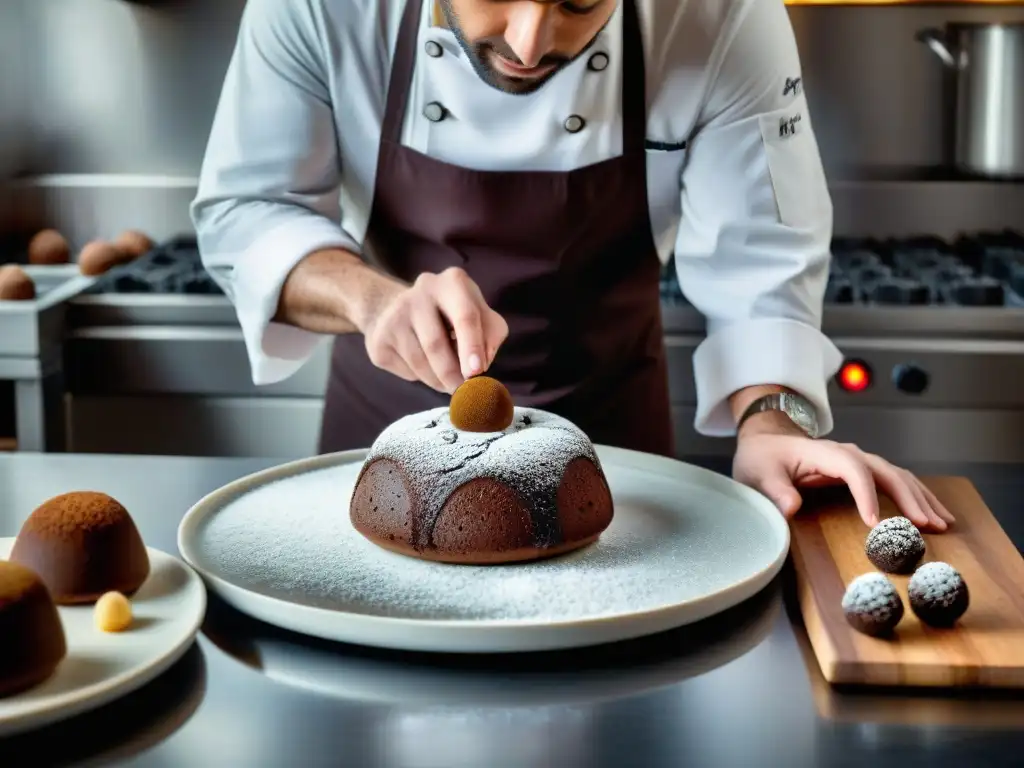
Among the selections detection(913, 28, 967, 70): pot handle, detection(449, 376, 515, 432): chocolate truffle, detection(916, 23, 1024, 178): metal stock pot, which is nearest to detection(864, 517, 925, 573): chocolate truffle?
detection(449, 376, 515, 432): chocolate truffle

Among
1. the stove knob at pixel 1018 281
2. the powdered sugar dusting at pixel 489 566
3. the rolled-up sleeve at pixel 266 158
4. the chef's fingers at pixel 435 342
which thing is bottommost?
the powdered sugar dusting at pixel 489 566

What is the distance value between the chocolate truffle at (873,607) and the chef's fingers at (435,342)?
16.9 inches

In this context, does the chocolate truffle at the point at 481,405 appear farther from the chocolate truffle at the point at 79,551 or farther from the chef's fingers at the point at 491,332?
the chocolate truffle at the point at 79,551

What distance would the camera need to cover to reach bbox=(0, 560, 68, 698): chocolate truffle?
87 cm

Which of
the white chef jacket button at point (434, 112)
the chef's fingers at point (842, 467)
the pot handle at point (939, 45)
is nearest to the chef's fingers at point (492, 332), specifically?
the chef's fingers at point (842, 467)

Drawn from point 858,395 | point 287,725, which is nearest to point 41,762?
point 287,725

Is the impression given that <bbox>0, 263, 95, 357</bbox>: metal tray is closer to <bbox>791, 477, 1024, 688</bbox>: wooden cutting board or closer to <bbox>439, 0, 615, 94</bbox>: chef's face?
<bbox>439, 0, 615, 94</bbox>: chef's face

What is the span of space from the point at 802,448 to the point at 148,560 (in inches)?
26.4

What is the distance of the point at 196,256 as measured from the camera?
2842 millimetres

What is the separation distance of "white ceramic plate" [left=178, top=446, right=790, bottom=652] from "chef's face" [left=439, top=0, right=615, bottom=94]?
446 mm

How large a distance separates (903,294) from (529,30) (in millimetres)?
1309

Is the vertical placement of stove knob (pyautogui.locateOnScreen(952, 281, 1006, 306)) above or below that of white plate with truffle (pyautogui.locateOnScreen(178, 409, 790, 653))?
above

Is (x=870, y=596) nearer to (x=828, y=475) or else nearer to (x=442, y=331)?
(x=828, y=475)

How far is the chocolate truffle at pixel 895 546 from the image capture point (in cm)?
117
